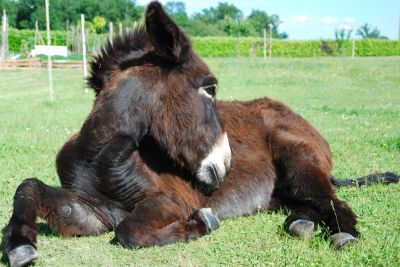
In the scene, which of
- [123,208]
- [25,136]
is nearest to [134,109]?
[123,208]

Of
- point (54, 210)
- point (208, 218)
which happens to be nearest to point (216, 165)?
point (208, 218)

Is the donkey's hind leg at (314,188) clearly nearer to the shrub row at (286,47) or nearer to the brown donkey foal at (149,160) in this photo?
the brown donkey foal at (149,160)

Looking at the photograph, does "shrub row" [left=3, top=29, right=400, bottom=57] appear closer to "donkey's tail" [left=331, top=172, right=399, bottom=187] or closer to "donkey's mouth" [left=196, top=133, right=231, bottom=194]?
"donkey's tail" [left=331, top=172, right=399, bottom=187]

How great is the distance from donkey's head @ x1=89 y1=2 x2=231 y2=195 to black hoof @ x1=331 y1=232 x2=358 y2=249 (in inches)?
39.0

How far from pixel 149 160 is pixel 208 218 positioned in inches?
27.1

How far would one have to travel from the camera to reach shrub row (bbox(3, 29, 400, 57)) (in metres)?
60.7

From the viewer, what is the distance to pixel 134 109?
4.00 m

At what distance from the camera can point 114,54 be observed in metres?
4.41

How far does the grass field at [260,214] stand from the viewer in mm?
3465

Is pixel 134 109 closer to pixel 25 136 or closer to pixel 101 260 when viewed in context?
pixel 101 260

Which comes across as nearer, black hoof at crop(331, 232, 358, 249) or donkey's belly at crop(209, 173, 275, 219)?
black hoof at crop(331, 232, 358, 249)

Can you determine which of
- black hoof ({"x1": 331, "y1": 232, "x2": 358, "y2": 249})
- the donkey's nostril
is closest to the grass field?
black hoof ({"x1": 331, "y1": 232, "x2": 358, "y2": 249})

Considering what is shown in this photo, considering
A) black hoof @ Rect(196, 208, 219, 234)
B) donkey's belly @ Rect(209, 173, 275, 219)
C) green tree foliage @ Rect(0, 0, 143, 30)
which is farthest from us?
green tree foliage @ Rect(0, 0, 143, 30)

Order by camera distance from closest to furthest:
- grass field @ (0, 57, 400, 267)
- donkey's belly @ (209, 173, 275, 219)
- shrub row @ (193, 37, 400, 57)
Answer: grass field @ (0, 57, 400, 267)
donkey's belly @ (209, 173, 275, 219)
shrub row @ (193, 37, 400, 57)
